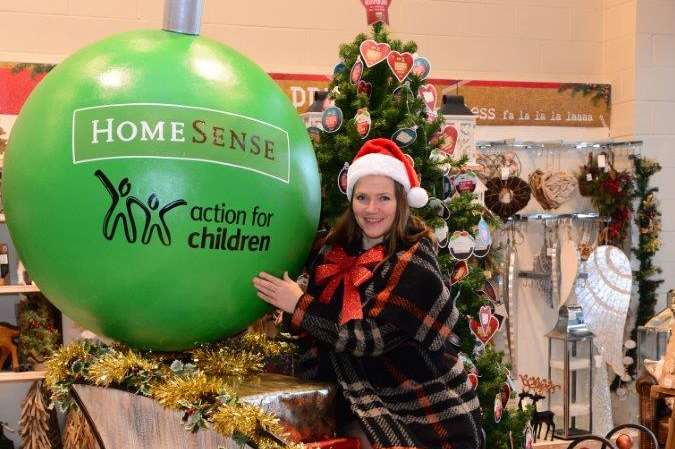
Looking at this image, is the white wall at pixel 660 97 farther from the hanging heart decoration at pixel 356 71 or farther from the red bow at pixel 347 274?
the red bow at pixel 347 274

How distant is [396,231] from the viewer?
82.9 inches

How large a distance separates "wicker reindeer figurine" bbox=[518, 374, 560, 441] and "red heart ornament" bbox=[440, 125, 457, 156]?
184 centimetres

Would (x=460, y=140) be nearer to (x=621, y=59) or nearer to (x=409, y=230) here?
(x=409, y=230)

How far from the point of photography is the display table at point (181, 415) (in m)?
1.71

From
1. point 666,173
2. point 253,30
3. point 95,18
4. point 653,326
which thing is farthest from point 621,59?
point 95,18

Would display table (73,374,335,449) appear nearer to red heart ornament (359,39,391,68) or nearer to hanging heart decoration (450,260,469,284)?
hanging heart decoration (450,260,469,284)

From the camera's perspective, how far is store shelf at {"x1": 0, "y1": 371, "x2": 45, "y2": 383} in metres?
4.09

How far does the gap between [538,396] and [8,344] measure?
2.70m

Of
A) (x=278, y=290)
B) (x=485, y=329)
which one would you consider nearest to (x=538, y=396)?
(x=485, y=329)

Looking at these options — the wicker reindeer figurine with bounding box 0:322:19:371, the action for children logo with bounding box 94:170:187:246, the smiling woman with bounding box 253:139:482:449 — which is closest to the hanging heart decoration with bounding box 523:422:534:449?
the smiling woman with bounding box 253:139:482:449

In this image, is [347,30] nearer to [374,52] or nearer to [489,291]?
[374,52]

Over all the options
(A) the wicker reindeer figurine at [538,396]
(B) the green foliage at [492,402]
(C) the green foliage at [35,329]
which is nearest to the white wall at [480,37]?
(C) the green foliage at [35,329]

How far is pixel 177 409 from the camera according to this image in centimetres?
167

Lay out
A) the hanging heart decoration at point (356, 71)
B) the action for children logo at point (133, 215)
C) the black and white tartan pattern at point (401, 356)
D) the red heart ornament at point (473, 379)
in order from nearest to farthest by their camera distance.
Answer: the action for children logo at point (133, 215) < the black and white tartan pattern at point (401, 356) < the red heart ornament at point (473, 379) < the hanging heart decoration at point (356, 71)
